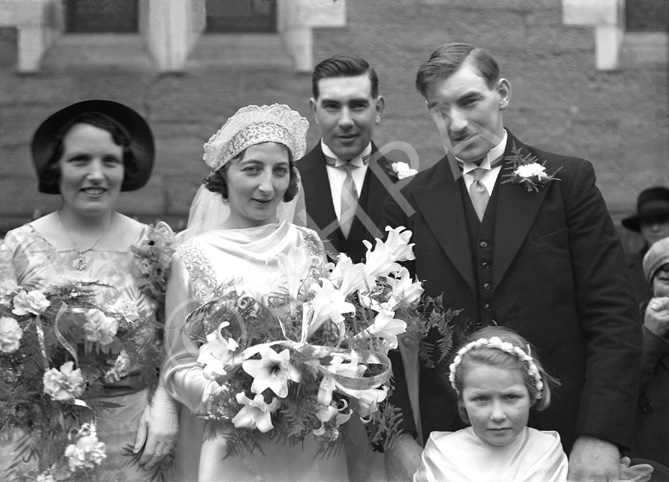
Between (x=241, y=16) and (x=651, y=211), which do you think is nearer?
(x=651, y=211)

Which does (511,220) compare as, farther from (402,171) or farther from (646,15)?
(646,15)

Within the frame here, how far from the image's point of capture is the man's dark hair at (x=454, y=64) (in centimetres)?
441

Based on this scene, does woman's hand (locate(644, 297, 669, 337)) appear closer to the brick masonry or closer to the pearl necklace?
the pearl necklace

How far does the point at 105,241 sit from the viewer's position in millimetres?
4504

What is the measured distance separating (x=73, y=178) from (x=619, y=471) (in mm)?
Result: 2302

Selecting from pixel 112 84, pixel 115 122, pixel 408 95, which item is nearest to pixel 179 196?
pixel 112 84

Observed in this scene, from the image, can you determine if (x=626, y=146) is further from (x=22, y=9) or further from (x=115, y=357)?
(x=115, y=357)

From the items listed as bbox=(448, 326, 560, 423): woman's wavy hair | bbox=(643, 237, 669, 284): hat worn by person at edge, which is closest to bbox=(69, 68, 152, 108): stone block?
bbox=(643, 237, 669, 284): hat worn by person at edge

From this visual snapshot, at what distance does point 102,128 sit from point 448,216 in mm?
1394

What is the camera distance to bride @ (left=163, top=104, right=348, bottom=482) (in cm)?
408

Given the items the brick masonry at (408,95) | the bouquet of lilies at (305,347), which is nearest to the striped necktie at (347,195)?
the bouquet of lilies at (305,347)

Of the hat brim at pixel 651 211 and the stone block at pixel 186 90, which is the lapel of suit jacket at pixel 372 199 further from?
the stone block at pixel 186 90

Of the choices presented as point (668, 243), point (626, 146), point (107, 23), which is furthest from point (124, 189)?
point (626, 146)

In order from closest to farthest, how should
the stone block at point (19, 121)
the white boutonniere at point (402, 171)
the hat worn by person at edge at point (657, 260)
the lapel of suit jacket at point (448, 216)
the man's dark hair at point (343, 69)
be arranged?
the lapel of suit jacket at point (448, 216) → the hat worn by person at edge at point (657, 260) → the white boutonniere at point (402, 171) → the man's dark hair at point (343, 69) → the stone block at point (19, 121)
